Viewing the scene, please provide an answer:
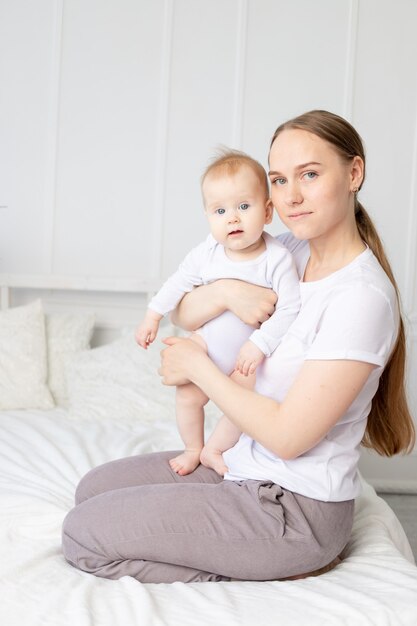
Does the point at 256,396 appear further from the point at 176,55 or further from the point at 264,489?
the point at 176,55

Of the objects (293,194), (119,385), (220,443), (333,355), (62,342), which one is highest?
(293,194)

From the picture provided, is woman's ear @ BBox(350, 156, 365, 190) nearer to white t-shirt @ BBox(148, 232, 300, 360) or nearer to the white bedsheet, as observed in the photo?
white t-shirt @ BBox(148, 232, 300, 360)

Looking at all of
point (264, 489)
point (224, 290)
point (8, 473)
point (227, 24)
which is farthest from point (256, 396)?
point (227, 24)

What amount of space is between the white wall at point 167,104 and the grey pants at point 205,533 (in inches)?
91.8

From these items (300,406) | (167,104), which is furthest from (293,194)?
(167,104)

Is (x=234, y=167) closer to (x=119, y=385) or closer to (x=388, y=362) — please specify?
(x=388, y=362)

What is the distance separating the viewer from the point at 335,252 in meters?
1.64

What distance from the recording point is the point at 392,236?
3904 mm

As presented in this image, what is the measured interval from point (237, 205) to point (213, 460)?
551mm

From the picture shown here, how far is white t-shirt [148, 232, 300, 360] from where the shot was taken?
1.66 m

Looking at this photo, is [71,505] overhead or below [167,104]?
below

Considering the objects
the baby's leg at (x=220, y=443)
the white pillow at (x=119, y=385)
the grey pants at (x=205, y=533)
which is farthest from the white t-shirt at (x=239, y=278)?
the white pillow at (x=119, y=385)

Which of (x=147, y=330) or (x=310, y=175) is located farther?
(x=147, y=330)

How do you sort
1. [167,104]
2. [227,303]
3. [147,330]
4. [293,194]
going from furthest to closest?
[167,104], [147,330], [227,303], [293,194]
